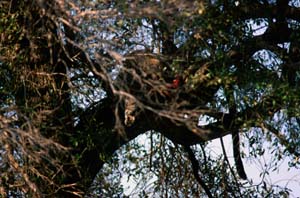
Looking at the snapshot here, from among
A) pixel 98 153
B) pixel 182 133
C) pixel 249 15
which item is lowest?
pixel 98 153

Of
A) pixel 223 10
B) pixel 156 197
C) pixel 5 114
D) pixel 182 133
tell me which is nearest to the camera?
pixel 5 114

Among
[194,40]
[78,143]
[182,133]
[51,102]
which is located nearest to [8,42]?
[51,102]

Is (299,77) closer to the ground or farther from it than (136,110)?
farther from it

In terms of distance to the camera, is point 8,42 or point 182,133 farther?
point 182,133

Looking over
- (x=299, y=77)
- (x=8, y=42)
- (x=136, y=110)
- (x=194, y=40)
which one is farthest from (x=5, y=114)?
(x=299, y=77)

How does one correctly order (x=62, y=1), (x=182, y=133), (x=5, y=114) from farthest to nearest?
(x=182, y=133)
(x=5, y=114)
(x=62, y=1)

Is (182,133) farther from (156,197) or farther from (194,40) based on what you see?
(194,40)

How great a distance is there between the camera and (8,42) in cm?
826

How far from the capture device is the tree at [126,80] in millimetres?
7141

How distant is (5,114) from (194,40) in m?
2.21

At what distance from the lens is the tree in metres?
7.14

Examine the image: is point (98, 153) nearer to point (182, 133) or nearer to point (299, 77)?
point (182, 133)

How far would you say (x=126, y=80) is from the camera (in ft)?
23.5

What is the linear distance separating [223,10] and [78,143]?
7.97 feet
